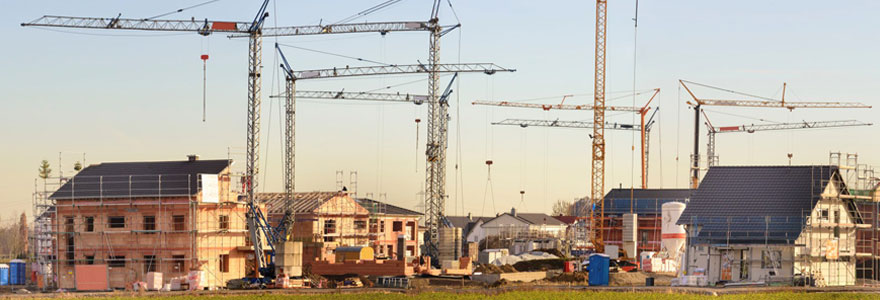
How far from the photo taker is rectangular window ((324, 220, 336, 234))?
302ft

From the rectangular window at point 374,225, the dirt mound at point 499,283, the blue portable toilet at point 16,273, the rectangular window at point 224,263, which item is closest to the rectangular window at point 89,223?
the rectangular window at point 224,263

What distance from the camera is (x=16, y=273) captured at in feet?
257

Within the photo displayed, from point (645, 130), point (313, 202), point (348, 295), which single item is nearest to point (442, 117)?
point (313, 202)

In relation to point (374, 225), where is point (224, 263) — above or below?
below

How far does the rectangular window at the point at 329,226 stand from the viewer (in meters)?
91.9

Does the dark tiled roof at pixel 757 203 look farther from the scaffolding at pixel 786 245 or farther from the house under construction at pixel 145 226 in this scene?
the house under construction at pixel 145 226

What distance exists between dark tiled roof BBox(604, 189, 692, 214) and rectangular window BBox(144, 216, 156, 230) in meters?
64.4

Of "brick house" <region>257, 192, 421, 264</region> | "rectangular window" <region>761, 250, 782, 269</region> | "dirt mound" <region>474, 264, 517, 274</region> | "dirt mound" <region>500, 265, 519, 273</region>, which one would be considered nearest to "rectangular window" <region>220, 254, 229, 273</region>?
"brick house" <region>257, 192, 421, 264</region>

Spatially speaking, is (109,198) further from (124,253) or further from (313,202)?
(313,202)

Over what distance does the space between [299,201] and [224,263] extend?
24.1 m

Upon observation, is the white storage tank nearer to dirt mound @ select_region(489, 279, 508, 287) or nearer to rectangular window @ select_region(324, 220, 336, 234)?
rectangular window @ select_region(324, 220, 336, 234)

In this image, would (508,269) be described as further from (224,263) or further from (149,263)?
(149,263)

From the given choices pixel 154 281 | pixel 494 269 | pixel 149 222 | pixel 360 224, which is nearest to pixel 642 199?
pixel 360 224

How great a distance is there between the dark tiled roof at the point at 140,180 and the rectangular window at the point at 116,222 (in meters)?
1.38
